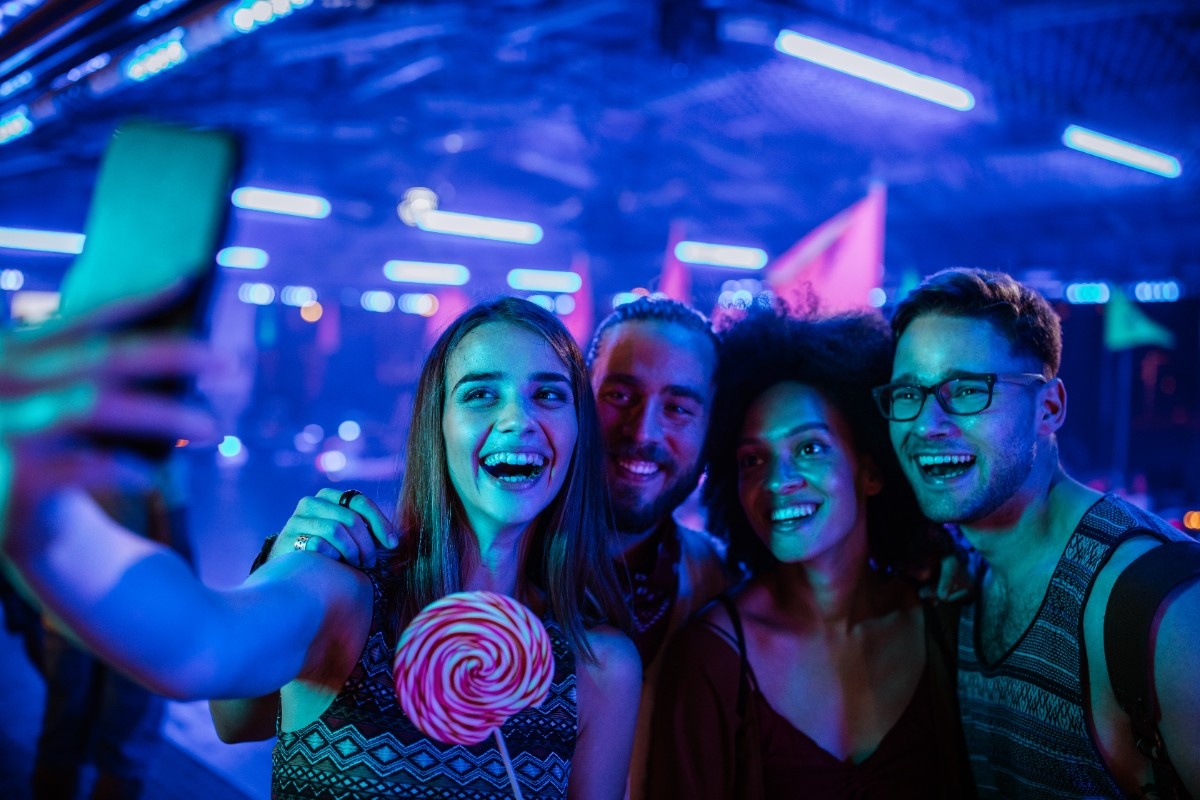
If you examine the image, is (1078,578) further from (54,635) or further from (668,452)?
(54,635)

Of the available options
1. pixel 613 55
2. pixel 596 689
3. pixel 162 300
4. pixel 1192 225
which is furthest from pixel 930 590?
pixel 1192 225

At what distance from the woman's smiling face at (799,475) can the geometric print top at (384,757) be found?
103cm

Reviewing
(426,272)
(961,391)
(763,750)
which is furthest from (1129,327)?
(426,272)

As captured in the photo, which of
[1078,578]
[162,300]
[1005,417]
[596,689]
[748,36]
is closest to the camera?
[162,300]

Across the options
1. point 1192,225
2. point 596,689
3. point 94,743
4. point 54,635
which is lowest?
point 94,743

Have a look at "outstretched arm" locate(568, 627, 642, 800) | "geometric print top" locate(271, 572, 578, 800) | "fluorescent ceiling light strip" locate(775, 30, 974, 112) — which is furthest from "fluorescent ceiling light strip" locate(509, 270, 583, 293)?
"geometric print top" locate(271, 572, 578, 800)

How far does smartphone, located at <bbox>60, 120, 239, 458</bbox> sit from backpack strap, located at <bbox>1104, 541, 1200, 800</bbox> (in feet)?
6.72

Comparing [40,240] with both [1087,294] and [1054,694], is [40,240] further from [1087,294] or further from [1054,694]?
[1087,294]

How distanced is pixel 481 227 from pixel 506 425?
14.5 m

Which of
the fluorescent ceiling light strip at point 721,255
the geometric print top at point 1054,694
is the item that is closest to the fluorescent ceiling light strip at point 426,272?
the fluorescent ceiling light strip at point 721,255

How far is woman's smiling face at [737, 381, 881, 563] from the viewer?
93.8 inches

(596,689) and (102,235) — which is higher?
(102,235)

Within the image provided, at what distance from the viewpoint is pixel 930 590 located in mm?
2562

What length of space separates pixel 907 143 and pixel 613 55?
15.6ft
